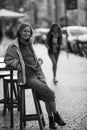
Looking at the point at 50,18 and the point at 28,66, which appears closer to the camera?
the point at 28,66

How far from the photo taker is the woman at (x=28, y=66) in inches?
277

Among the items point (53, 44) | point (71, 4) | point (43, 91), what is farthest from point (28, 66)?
point (71, 4)

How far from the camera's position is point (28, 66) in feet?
23.6

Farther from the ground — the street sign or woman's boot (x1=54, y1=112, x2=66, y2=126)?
the street sign

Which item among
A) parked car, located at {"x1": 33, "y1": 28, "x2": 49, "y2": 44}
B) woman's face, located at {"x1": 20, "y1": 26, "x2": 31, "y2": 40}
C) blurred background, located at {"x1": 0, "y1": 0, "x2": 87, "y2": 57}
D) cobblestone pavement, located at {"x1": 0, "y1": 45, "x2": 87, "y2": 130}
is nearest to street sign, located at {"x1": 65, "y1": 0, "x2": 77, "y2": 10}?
blurred background, located at {"x1": 0, "y1": 0, "x2": 87, "y2": 57}

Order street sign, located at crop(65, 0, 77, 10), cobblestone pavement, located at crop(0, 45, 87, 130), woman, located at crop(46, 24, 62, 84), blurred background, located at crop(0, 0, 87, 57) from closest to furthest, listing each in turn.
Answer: cobblestone pavement, located at crop(0, 45, 87, 130)
woman, located at crop(46, 24, 62, 84)
street sign, located at crop(65, 0, 77, 10)
blurred background, located at crop(0, 0, 87, 57)

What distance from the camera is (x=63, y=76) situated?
16156mm

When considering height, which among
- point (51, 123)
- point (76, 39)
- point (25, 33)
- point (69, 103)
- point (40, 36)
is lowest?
point (40, 36)

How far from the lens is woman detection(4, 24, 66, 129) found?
703 cm

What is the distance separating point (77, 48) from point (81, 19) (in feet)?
114

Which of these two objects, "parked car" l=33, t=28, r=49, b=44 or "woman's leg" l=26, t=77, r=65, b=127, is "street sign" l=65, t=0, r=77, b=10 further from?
"parked car" l=33, t=28, r=49, b=44

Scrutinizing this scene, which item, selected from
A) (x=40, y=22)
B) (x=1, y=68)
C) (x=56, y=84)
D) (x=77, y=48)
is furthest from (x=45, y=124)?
(x=40, y=22)

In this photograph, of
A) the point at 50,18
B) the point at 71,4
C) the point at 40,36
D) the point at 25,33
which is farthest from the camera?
the point at 50,18

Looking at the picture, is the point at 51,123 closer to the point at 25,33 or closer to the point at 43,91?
the point at 43,91
